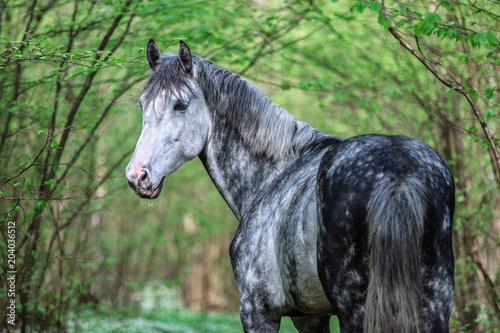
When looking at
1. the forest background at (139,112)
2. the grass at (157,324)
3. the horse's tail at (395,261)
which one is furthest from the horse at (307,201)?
the grass at (157,324)

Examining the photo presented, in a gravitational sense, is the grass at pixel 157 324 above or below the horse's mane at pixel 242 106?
below

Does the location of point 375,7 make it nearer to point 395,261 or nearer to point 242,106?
Answer: point 242,106

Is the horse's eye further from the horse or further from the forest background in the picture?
the forest background

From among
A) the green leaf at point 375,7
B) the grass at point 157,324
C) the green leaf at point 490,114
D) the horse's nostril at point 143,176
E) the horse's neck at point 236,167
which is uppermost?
the green leaf at point 375,7

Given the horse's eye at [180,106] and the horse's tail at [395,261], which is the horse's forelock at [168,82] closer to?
the horse's eye at [180,106]

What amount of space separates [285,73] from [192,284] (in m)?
8.70

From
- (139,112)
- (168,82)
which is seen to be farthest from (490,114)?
(139,112)

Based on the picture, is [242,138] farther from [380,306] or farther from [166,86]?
[380,306]

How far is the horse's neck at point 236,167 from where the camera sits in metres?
3.77

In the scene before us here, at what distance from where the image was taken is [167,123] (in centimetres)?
354

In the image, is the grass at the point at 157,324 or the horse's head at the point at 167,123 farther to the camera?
the grass at the point at 157,324

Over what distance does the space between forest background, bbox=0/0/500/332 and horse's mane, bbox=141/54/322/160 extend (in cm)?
78

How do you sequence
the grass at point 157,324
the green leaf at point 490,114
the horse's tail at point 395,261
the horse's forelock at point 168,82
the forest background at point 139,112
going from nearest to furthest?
the horse's tail at point 395,261, the horse's forelock at point 168,82, the green leaf at point 490,114, the forest background at point 139,112, the grass at point 157,324

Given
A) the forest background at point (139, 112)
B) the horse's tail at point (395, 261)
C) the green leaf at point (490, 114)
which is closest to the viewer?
the horse's tail at point (395, 261)
